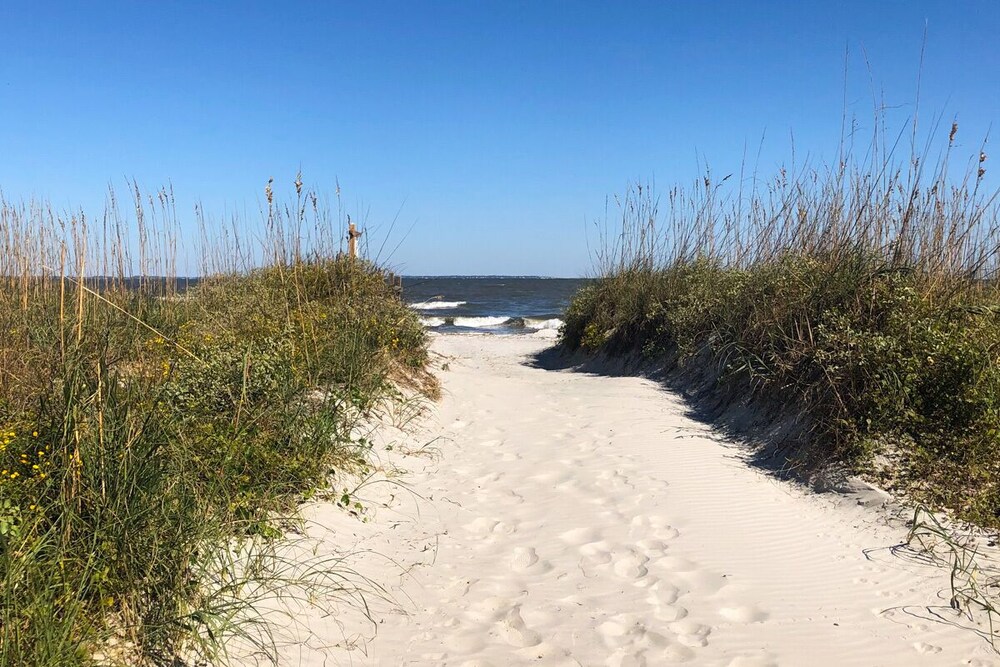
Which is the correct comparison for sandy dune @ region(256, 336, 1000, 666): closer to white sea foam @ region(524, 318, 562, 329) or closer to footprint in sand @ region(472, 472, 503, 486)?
footprint in sand @ region(472, 472, 503, 486)

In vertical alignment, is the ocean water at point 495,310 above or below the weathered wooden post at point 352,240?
below

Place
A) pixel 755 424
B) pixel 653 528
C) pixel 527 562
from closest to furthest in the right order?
pixel 527 562 < pixel 653 528 < pixel 755 424

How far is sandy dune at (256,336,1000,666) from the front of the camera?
2576 mm

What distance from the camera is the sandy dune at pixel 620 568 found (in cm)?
258

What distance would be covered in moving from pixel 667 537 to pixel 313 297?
17.2 ft

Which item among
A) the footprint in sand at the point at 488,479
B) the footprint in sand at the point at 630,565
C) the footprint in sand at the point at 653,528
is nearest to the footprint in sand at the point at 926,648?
the footprint in sand at the point at 630,565

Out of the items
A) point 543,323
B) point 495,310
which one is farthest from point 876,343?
point 495,310

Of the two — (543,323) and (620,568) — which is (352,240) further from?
(543,323)

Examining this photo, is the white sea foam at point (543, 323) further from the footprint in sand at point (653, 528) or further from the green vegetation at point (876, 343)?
the footprint in sand at point (653, 528)

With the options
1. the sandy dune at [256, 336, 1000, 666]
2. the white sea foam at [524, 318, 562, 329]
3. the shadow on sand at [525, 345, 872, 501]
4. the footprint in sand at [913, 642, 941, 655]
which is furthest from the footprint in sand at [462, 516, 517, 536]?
the white sea foam at [524, 318, 562, 329]

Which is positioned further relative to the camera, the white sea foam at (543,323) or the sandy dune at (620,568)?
the white sea foam at (543,323)

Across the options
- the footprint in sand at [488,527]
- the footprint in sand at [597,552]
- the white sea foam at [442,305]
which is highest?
the white sea foam at [442,305]

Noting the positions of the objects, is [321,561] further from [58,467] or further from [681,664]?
[681,664]

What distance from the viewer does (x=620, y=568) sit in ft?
10.6
